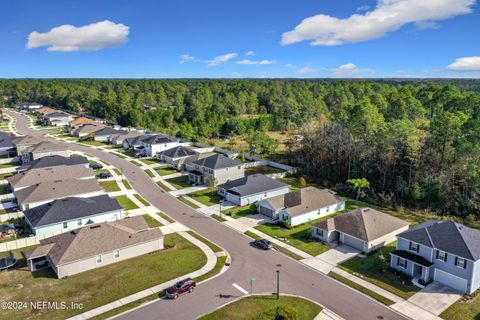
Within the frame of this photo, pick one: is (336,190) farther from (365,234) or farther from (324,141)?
(365,234)

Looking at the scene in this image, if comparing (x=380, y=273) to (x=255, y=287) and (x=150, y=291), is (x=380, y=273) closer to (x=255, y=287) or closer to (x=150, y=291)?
(x=255, y=287)

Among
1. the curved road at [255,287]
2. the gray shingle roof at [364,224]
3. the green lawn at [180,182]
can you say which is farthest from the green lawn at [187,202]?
the gray shingle roof at [364,224]

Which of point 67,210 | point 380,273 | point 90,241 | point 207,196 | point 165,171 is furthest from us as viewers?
point 165,171

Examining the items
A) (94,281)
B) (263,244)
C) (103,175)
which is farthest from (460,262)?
(103,175)

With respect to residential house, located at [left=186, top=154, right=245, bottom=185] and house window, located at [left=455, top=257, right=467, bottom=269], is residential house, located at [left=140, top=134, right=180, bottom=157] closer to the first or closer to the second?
residential house, located at [left=186, top=154, right=245, bottom=185]

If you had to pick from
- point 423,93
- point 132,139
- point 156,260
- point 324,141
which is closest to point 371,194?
point 324,141

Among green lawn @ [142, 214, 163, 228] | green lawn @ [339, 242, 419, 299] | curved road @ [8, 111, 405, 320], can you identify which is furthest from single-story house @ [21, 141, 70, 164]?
green lawn @ [339, 242, 419, 299]
